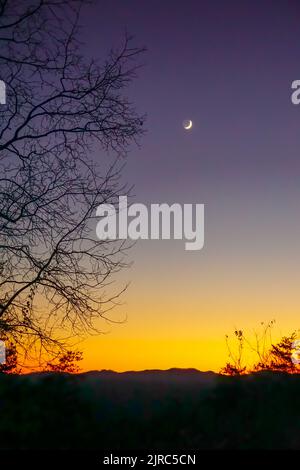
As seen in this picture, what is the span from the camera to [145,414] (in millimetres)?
5164

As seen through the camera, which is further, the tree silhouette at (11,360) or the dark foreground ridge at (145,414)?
the tree silhouette at (11,360)

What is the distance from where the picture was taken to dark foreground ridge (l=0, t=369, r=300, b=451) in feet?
16.1

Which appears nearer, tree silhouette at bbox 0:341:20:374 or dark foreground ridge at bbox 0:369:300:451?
dark foreground ridge at bbox 0:369:300:451

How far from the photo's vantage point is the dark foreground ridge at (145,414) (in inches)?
193

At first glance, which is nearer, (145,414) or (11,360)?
(145,414)
